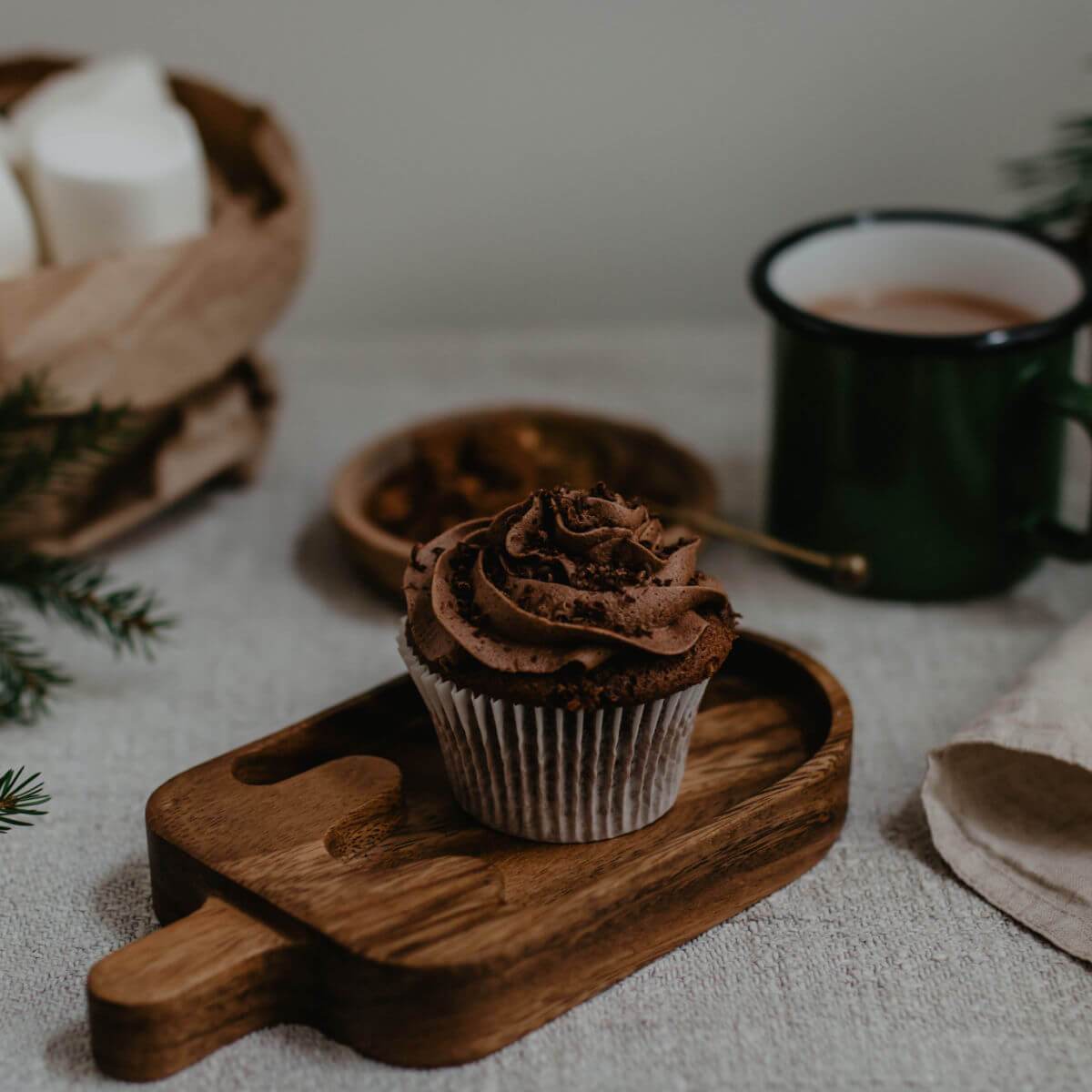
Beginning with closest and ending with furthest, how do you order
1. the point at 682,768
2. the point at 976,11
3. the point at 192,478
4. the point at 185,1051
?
the point at 185,1051 < the point at 682,768 < the point at 192,478 < the point at 976,11

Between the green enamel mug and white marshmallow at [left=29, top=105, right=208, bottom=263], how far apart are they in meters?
0.38

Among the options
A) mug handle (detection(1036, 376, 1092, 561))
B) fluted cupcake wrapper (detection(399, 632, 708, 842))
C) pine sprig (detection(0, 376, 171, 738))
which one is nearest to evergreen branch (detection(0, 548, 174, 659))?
pine sprig (detection(0, 376, 171, 738))

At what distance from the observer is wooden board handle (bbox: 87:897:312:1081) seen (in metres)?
0.57

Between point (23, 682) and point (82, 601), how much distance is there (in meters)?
0.06

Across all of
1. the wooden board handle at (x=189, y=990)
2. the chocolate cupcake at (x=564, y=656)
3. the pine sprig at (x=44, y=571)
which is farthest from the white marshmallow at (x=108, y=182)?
the wooden board handle at (x=189, y=990)

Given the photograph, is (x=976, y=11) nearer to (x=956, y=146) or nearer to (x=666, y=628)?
(x=956, y=146)

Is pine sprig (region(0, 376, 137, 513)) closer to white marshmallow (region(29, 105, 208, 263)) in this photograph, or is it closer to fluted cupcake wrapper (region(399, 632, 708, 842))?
white marshmallow (region(29, 105, 208, 263))

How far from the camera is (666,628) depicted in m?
0.66

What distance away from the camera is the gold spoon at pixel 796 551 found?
928 millimetres

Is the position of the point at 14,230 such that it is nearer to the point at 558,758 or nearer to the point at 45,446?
the point at 45,446

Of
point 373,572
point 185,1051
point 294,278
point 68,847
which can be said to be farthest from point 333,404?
point 185,1051

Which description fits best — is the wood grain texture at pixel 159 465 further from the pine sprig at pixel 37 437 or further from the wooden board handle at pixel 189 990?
the wooden board handle at pixel 189 990

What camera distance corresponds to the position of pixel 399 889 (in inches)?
24.1

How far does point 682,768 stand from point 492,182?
2.54ft
